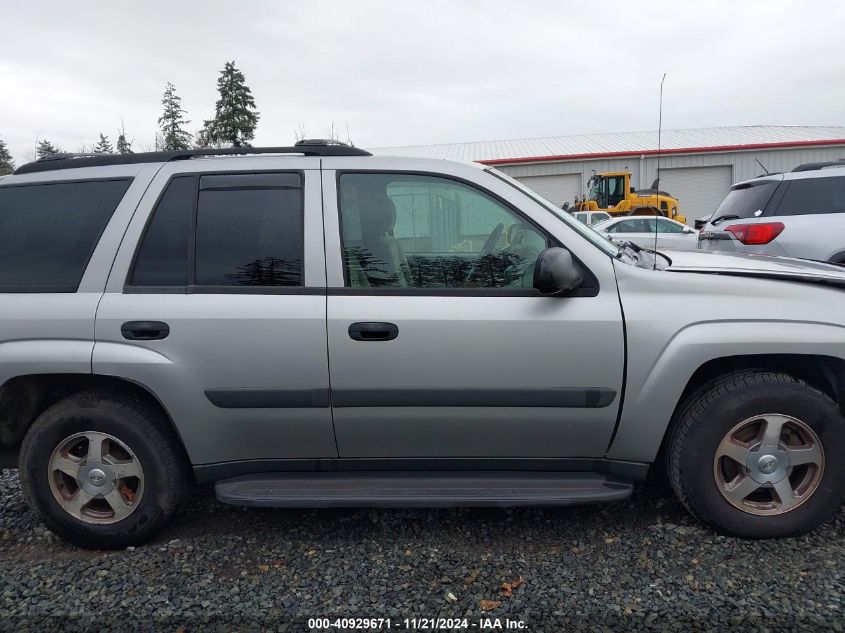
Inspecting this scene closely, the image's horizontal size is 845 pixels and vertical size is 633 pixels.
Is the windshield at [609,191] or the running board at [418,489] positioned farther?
the windshield at [609,191]

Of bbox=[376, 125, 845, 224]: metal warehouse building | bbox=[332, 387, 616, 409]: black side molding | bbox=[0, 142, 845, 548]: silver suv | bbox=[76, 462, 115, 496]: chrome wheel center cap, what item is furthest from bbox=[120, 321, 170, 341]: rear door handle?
bbox=[376, 125, 845, 224]: metal warehouse building

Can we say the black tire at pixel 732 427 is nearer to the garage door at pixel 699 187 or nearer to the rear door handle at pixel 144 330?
the rear door handle at pixel 144 330

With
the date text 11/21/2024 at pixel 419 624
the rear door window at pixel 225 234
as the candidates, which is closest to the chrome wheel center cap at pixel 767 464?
the date text 11/21/2024 at pixel 419 624

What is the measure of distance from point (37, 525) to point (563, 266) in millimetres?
2880

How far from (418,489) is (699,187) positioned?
28.2m

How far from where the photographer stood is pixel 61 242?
270cm

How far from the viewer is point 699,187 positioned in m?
27.0

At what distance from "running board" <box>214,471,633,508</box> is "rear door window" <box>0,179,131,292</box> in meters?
1.19

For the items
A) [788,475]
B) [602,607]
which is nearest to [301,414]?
[602,607]

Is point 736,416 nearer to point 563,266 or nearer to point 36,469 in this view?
point 563,266

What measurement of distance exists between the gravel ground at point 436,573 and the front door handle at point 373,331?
98 centimetres

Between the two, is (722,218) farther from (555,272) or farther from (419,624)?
(419,624)

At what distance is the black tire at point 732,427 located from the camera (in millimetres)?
2527

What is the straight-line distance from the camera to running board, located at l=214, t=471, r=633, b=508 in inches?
100
